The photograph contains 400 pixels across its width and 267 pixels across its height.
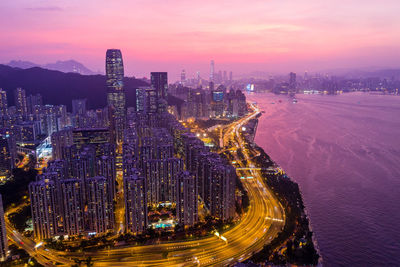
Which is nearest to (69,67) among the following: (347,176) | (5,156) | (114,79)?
(114,79)

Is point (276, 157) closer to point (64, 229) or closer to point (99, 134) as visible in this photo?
point (99, 134)

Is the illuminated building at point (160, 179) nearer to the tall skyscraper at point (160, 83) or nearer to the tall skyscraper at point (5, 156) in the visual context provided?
the tall skyscraper at point (5, 156)

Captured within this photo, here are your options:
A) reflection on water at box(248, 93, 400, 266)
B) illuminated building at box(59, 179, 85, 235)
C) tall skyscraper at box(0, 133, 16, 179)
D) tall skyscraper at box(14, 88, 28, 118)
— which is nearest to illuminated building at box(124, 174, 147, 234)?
illuminated building at box(59, 179, 85, 235)

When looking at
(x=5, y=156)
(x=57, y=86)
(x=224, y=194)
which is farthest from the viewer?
(x=57, y=86)

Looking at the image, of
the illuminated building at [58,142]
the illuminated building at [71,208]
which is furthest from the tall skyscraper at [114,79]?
the illuminated building at [71,208]

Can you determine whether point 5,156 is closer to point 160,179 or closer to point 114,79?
point 160,179

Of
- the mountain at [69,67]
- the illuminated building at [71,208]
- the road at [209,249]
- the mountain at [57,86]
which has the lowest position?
the road at [209,249]

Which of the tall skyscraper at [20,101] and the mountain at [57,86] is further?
the mountain at [57,86]

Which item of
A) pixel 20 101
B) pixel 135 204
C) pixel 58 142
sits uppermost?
pixel 20 101

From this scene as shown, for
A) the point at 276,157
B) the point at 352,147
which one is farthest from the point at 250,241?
the point at 352,147
